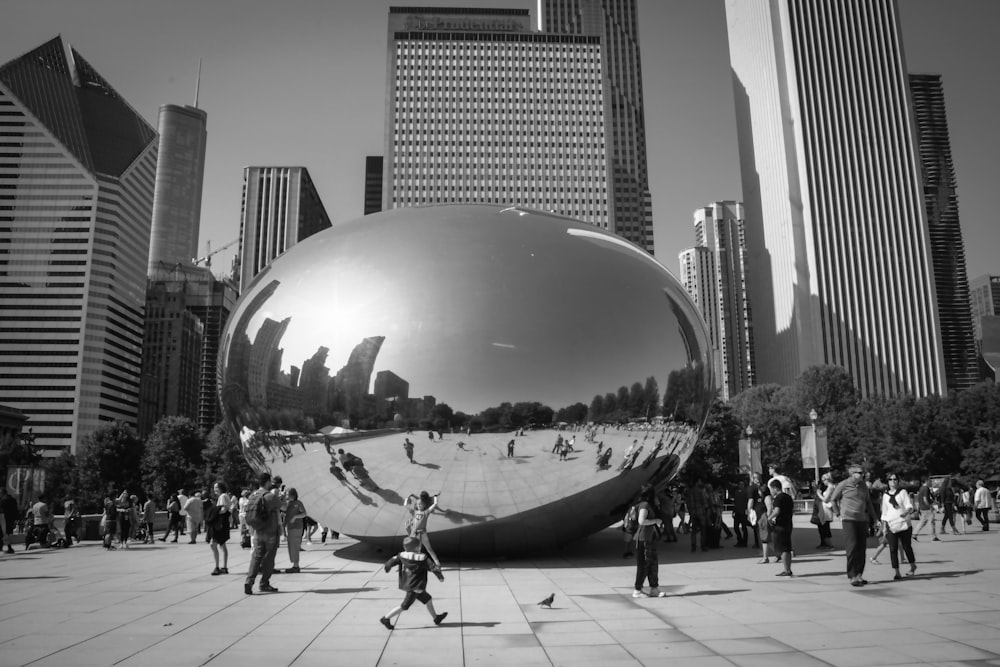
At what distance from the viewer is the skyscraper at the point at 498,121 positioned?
127 m

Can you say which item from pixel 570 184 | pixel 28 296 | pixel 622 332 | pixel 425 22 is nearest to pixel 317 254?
pixel 622 332

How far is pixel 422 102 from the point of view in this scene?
129 meters

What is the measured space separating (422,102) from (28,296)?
92.0 m

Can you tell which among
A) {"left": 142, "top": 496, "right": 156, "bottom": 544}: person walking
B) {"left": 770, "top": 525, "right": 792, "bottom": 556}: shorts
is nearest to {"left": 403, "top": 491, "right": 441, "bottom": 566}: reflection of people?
{"left": 770, "top": 525, "right": 792, "bottom": 556}: shorts

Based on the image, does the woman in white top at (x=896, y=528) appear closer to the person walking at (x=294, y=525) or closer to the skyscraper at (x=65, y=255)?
the person walking at (x=294, y=525)

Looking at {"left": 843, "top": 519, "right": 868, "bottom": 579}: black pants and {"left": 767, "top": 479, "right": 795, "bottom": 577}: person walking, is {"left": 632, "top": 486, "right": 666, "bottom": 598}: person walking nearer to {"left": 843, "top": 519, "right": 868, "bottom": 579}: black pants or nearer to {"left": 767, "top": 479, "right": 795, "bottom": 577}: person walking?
{"left": 843, "top": 519, "right": 868, "bottom": 579}: black pants

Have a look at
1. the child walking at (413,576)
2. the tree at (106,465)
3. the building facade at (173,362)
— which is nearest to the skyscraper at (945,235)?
the tree at (106,465)

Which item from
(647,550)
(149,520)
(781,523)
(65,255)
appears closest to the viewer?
(647,550)

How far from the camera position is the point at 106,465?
228ft

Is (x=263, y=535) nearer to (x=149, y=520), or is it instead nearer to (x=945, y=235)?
(x=149, y=520)

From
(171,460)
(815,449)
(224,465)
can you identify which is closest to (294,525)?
→ (815,449)

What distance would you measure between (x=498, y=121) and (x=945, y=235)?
106522mm

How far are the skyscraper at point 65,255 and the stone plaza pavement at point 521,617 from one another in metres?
147

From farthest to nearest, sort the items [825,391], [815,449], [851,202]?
[851,202], [825,391], [815,449]
